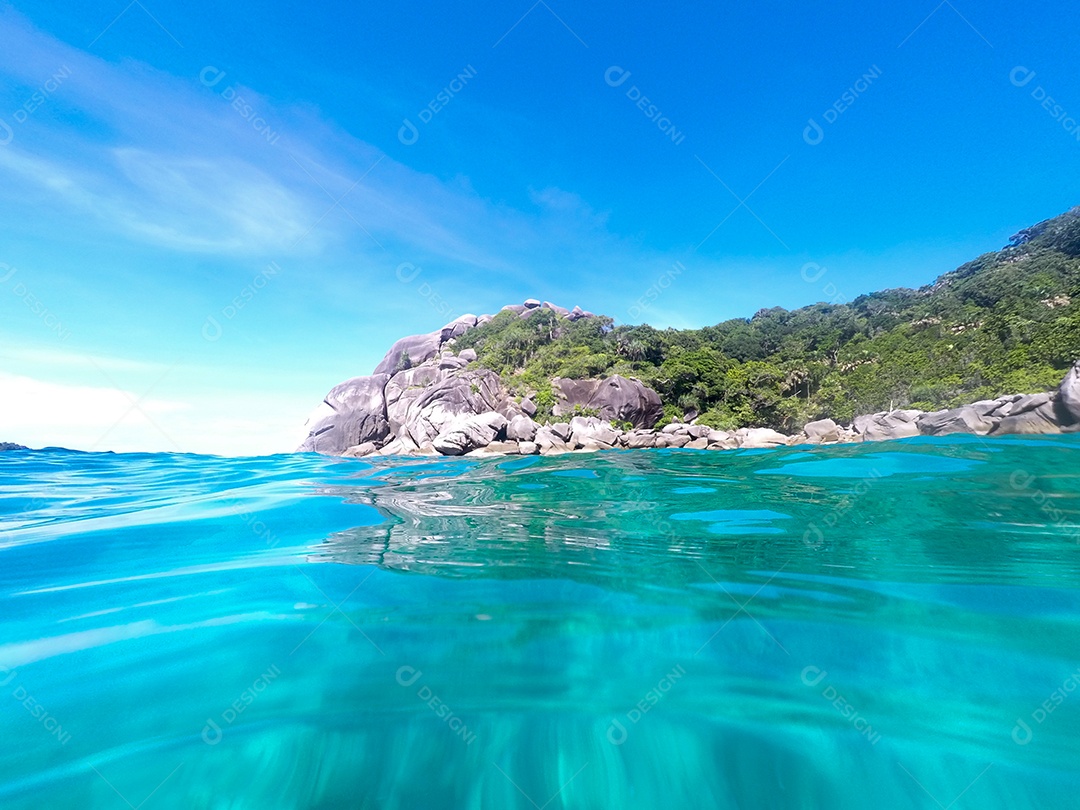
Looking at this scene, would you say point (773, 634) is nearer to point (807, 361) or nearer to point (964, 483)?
point (964, 483)

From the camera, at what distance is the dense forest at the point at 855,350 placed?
29.8 meters

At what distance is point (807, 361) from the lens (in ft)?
142

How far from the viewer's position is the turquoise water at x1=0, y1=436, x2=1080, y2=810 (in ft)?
6.37

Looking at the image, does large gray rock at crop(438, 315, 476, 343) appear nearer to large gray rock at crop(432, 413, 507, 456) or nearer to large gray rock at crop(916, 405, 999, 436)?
large gray rock at crop(432, 413, 507, 456)

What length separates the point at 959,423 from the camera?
16484 mm

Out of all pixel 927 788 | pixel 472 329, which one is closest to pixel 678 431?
pixel 927 788

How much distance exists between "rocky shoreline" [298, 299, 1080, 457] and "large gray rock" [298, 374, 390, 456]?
108 millimetres

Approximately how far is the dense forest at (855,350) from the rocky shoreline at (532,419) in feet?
10.6

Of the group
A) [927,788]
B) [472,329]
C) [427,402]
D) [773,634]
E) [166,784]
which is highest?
[472,329]

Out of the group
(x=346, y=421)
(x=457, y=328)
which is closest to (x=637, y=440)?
(x=346, y=421)

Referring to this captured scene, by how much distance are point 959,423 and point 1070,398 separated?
15.2 feet

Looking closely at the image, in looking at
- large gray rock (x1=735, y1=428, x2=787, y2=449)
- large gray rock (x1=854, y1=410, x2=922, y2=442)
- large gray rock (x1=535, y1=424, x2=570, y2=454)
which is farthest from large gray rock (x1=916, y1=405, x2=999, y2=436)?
large gray rock (x1=535, y1=424, x2=570, y2=454)

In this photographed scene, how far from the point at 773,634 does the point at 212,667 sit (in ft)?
12.3

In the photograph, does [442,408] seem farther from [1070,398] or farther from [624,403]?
[1070,398]
